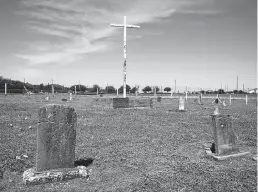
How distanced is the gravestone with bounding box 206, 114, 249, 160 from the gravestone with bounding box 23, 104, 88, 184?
3.31 m

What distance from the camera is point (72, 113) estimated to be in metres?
4.02

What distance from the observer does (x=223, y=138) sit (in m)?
5.11

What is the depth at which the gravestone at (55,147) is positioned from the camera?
3744 millimetres

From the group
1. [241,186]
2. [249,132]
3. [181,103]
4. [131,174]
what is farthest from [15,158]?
[181,103]

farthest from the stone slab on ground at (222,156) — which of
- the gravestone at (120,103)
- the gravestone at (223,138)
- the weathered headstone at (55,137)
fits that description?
the gravestone at (120,103)

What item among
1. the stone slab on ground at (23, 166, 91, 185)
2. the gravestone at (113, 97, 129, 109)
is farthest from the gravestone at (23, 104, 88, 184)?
the gravestone at (113, 97, 129, 109)

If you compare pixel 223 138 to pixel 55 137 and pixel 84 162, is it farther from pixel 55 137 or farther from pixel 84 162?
pixel 55 137

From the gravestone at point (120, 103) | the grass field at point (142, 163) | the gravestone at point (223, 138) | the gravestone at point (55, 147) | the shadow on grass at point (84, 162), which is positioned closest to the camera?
the grass field at point (142, 163)

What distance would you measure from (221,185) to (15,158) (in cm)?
451

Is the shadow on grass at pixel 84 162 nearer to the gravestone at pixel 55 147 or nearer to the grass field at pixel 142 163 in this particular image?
the grass field at pixel 142 163

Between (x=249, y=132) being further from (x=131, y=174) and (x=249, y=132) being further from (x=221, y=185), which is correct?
(x=131, y=174)

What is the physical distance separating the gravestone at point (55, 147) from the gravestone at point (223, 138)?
130 inches

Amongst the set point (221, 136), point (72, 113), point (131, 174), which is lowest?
point (131, 174)

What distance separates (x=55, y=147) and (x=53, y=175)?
1.69ft
